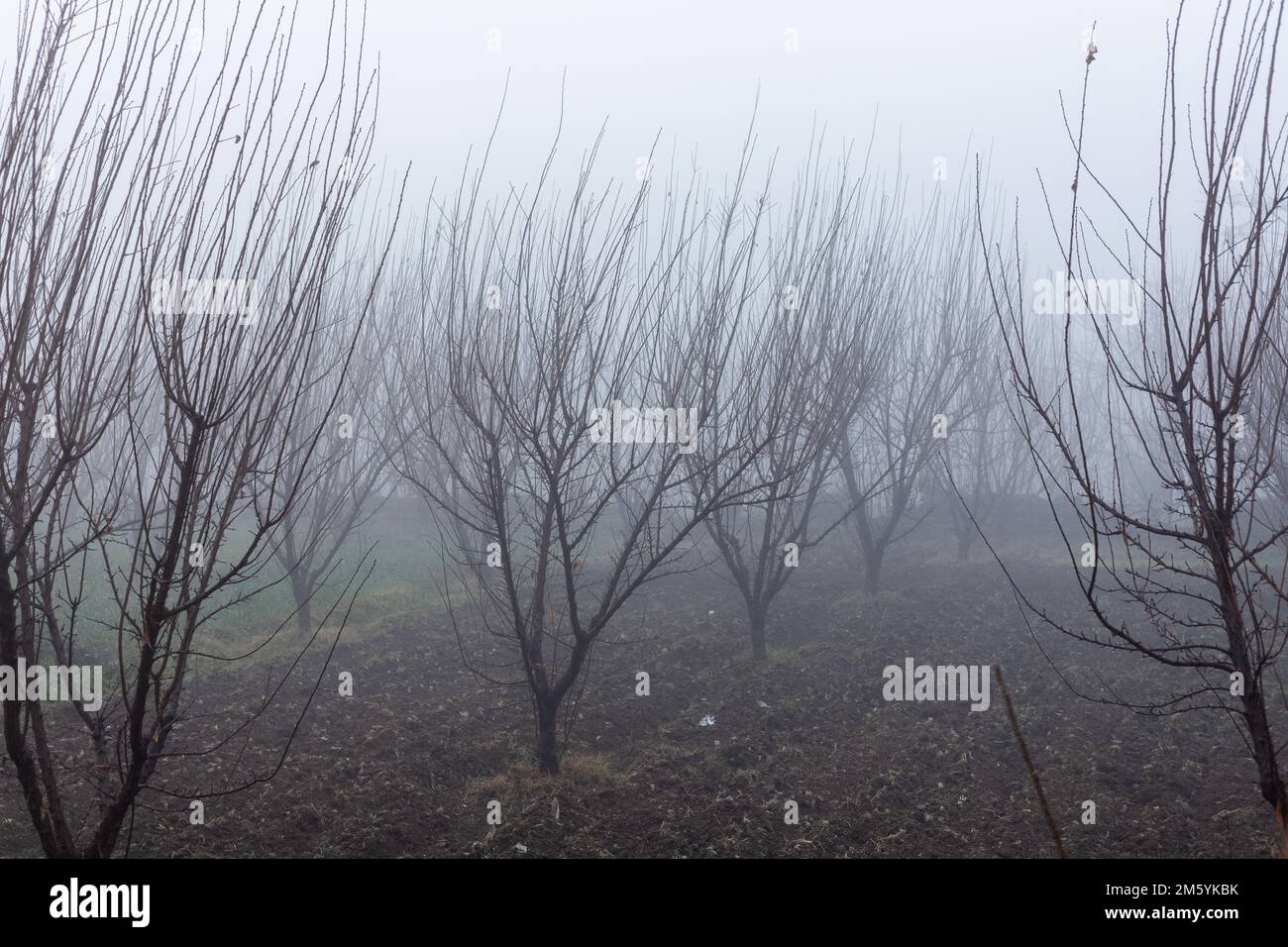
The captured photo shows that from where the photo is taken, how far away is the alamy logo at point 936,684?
6969 mm

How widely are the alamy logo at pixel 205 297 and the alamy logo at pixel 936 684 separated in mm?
5891

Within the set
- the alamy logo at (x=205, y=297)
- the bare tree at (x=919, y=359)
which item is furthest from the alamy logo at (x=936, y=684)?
the alamy logo at (x=205, y=297)

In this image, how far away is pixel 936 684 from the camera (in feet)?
23.6

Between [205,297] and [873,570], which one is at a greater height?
[205,297]

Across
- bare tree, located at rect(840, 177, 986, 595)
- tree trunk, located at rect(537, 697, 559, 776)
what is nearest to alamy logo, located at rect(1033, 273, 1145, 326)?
bare tree, located at rect(840, 177, 986, 595)

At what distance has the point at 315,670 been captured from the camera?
722 centimetres

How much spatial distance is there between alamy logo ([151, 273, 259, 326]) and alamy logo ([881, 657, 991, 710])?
589cm

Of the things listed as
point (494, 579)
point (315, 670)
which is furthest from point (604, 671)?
point (494, 579)

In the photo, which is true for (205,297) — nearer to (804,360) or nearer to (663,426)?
(663,426)

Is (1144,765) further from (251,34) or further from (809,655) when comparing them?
(251,34)
